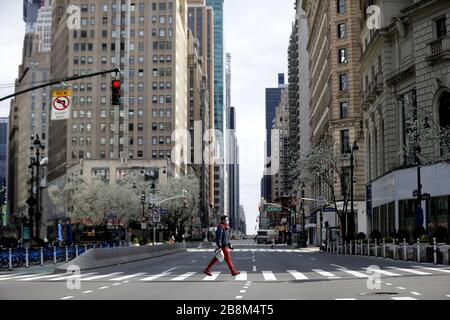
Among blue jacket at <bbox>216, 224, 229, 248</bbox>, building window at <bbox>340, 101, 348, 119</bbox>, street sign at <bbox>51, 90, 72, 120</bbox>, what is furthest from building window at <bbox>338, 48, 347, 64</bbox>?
blue jacket at <bbox>216, 224, 229, 248</bbox>

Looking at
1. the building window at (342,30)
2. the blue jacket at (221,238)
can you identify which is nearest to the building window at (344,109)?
the building window at (342,30)

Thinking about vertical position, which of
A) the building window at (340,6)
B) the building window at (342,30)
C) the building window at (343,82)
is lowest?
the building window at (343,82)

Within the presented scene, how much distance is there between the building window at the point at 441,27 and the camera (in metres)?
51.3

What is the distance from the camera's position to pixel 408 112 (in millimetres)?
54875

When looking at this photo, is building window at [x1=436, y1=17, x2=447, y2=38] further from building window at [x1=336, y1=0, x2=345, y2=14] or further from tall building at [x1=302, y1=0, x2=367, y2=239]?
building window at [x1=336, y1=0, x2=345, y2=14]

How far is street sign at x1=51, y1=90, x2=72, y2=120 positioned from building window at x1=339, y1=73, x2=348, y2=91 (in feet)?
215

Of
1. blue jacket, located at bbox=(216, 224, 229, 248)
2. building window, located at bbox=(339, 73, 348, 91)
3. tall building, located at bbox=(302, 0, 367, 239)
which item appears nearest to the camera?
blue jacket, located at bbox=(216, 224, 229, 248)

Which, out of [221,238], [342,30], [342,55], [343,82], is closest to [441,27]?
[221,238]

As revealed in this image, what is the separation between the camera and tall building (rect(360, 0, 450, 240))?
165 ft

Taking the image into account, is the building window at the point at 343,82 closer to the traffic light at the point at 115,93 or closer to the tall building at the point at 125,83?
the traffic light at the point at 115,93

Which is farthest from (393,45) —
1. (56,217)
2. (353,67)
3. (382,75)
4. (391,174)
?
(56,217)

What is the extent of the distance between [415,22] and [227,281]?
38.8 meters

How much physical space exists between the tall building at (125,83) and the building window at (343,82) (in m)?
70.2

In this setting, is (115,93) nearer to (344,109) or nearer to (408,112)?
(408,112)
